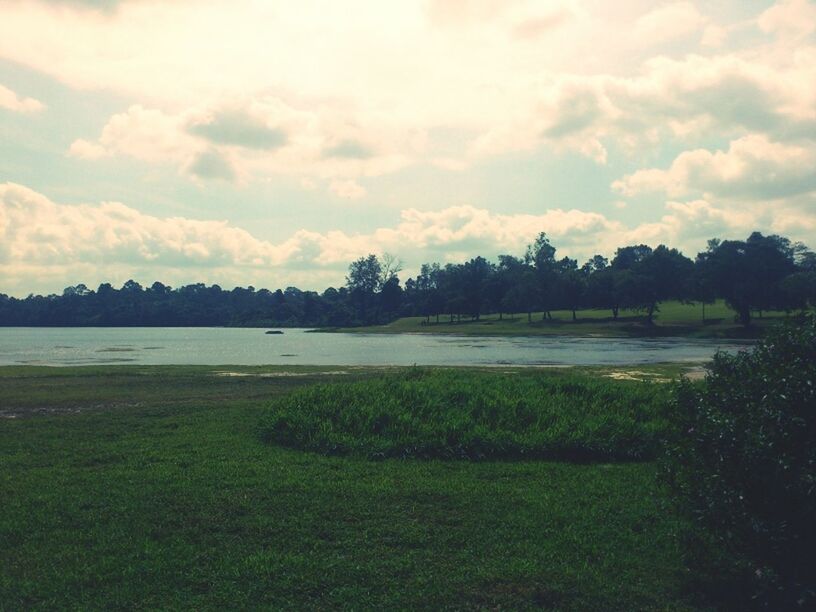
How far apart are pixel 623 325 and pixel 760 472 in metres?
131

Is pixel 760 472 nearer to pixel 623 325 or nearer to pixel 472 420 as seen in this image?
pixel 472 420

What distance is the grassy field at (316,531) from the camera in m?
8.99

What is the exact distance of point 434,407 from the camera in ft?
62.9

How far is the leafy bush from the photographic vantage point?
305 inches

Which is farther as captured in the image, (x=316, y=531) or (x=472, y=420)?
(x=472, y=420)

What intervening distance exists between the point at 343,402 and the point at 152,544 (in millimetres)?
9781

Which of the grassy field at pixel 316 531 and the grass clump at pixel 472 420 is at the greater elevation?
the grass clump at pixel 472 420

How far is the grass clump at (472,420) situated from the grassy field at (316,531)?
2.87 ft

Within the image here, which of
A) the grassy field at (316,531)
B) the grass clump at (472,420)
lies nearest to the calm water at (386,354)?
the grass clump at (472,420)

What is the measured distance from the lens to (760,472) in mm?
7945

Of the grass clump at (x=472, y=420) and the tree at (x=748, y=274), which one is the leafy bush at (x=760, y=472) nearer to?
the grass clump at (x=472, y=420)

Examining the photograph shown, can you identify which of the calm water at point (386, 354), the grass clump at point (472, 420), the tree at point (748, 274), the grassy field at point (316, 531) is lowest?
the calm water at point (386, 354)

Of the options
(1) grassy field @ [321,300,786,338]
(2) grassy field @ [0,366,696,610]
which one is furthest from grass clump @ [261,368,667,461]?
(1) grassy field @ [321,300,786,338]

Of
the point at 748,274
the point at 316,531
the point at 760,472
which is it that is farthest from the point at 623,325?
the point at 760,472
